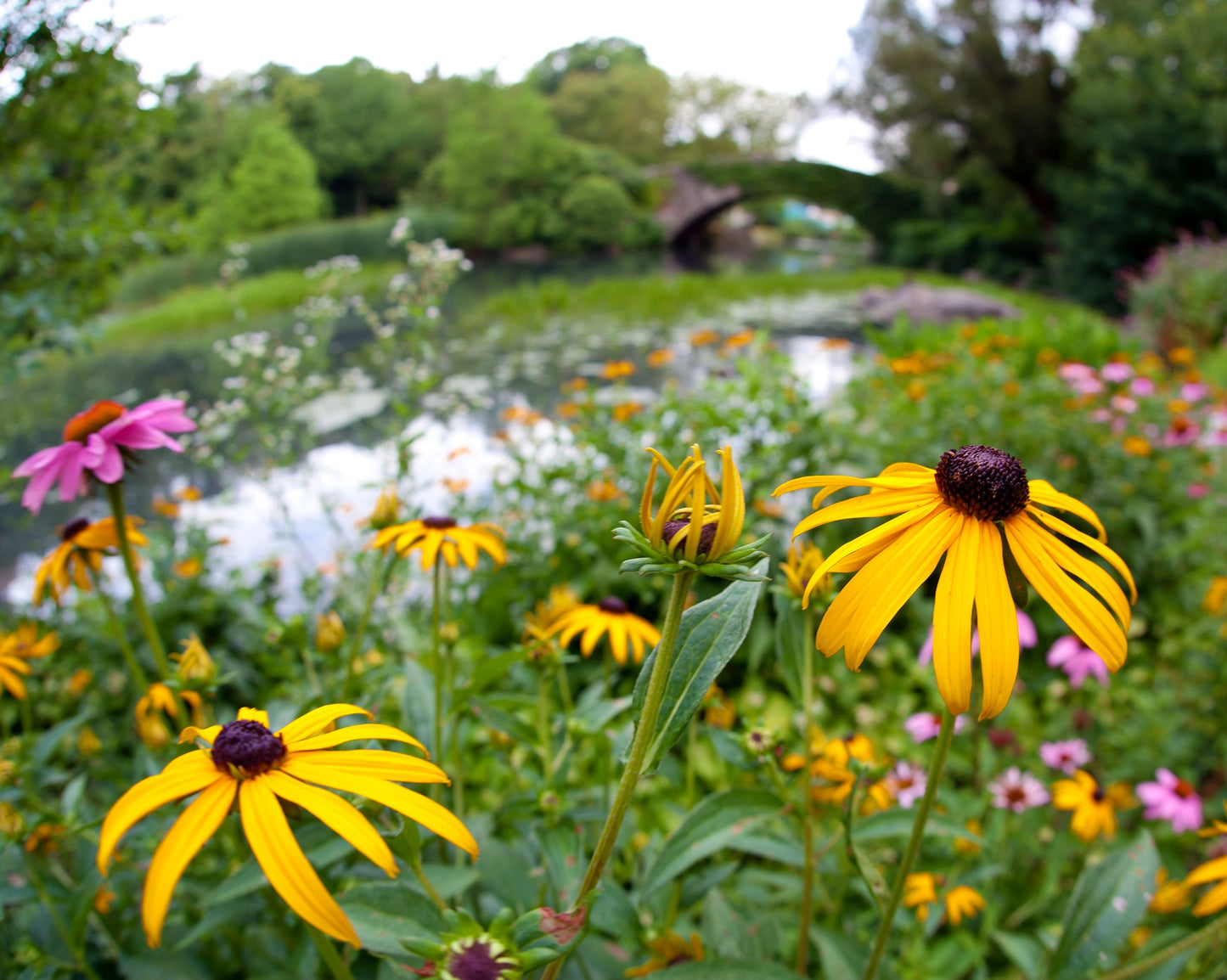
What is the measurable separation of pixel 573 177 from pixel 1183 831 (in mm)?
18111

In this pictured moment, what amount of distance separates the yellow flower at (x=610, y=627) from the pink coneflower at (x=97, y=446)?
490 millimetres

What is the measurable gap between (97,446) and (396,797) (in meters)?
0.55

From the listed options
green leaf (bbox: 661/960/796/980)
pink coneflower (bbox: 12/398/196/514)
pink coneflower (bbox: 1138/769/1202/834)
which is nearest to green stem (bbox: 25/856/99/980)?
pink coneflower (bbox: 12/398/196/514)

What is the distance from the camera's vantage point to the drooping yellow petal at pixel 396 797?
405 mm

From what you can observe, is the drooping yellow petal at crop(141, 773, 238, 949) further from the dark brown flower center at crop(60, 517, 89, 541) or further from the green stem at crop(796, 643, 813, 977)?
the dark brown flower center at crop(60, 517, 89, 541)

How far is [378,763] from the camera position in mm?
448

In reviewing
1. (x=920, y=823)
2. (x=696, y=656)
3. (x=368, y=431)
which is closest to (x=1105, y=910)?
(x=920, y=823)

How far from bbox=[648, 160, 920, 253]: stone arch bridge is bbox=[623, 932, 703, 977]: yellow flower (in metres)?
19.9

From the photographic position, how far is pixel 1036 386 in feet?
9.20

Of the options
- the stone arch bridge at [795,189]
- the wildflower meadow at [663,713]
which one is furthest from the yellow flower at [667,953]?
the stone arch bridge at [795,189]

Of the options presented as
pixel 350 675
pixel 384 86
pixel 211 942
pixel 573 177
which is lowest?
pixel 211 942

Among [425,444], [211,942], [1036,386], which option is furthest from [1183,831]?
[425,444]

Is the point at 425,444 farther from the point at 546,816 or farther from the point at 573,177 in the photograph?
the point at 573,177

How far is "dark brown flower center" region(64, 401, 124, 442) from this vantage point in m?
0.77
